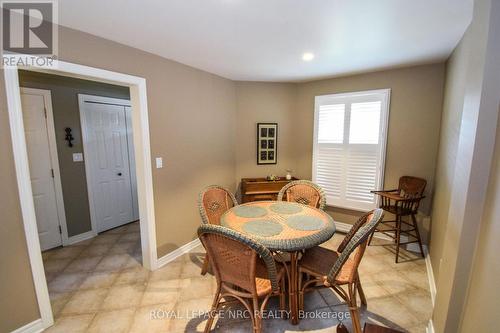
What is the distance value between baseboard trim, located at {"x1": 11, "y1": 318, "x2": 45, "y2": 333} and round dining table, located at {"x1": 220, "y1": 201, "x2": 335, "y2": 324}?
1.57 meters

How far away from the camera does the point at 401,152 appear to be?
2.90m

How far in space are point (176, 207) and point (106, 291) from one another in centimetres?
105

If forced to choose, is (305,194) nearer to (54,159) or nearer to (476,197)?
(476,197)

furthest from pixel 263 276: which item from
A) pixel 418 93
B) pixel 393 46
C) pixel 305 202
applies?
pixel 418 93

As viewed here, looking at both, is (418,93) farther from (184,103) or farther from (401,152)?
(184,103)

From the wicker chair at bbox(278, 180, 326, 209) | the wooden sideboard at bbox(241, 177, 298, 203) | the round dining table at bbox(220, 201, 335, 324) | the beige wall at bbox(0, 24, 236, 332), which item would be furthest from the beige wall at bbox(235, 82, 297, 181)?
the round dining table at bbox(220, 201, 335, 324)

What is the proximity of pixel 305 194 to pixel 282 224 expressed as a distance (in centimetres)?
82

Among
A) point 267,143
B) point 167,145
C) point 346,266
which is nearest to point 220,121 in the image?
point 267,143

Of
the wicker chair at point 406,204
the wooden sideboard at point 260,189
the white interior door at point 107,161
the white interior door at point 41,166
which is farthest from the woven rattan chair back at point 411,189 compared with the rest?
the white interior door at point 41,166

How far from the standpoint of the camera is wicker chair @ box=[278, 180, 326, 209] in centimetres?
254

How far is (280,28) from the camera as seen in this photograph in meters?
1.75

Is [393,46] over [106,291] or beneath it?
over

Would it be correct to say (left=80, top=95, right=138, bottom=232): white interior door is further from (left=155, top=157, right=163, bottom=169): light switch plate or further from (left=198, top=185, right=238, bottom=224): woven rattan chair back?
(left=198, top=185, right=238, bottom=224): woven rattan chair back

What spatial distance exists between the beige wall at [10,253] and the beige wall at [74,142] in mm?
1706
